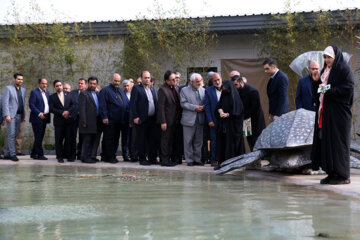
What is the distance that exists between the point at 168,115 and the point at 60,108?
2459mm

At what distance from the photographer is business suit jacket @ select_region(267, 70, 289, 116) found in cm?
862

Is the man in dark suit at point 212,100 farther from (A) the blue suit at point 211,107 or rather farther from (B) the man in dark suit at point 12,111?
(B) the man in dark suit at point 12,111

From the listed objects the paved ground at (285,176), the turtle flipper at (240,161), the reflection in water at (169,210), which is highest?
the turtle flipper at (240,161)

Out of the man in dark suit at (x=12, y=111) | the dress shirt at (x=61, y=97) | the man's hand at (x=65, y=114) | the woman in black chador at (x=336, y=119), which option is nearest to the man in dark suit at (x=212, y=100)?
the man's hand at (x=65, y=114)

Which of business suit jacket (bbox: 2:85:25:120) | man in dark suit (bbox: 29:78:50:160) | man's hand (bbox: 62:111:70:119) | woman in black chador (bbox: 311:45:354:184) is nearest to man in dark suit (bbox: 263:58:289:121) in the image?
woman in black chador (bbox: 311:45:354:184)

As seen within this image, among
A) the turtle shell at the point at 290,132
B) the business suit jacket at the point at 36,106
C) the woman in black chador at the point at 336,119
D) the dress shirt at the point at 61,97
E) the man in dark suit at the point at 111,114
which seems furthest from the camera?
the business suit jacket at the point at 36,106

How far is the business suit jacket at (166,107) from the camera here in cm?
988

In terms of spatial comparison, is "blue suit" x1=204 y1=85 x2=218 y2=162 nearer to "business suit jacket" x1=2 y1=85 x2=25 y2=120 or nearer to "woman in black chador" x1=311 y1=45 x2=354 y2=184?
"woman in black chador" x1=311 y1=45 x2=354 y2=184

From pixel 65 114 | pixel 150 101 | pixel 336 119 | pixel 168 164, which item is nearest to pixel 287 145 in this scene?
pixel 336 119

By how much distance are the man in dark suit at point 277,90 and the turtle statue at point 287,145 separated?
0.69 meters

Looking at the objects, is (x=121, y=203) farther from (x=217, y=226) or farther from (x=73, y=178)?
(x=73, y=178)

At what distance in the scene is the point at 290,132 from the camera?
295 inches

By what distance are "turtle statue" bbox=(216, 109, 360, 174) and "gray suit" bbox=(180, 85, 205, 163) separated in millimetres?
1886

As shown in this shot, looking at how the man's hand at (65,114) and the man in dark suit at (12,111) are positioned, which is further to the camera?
the man in dark suit at (12,111)
